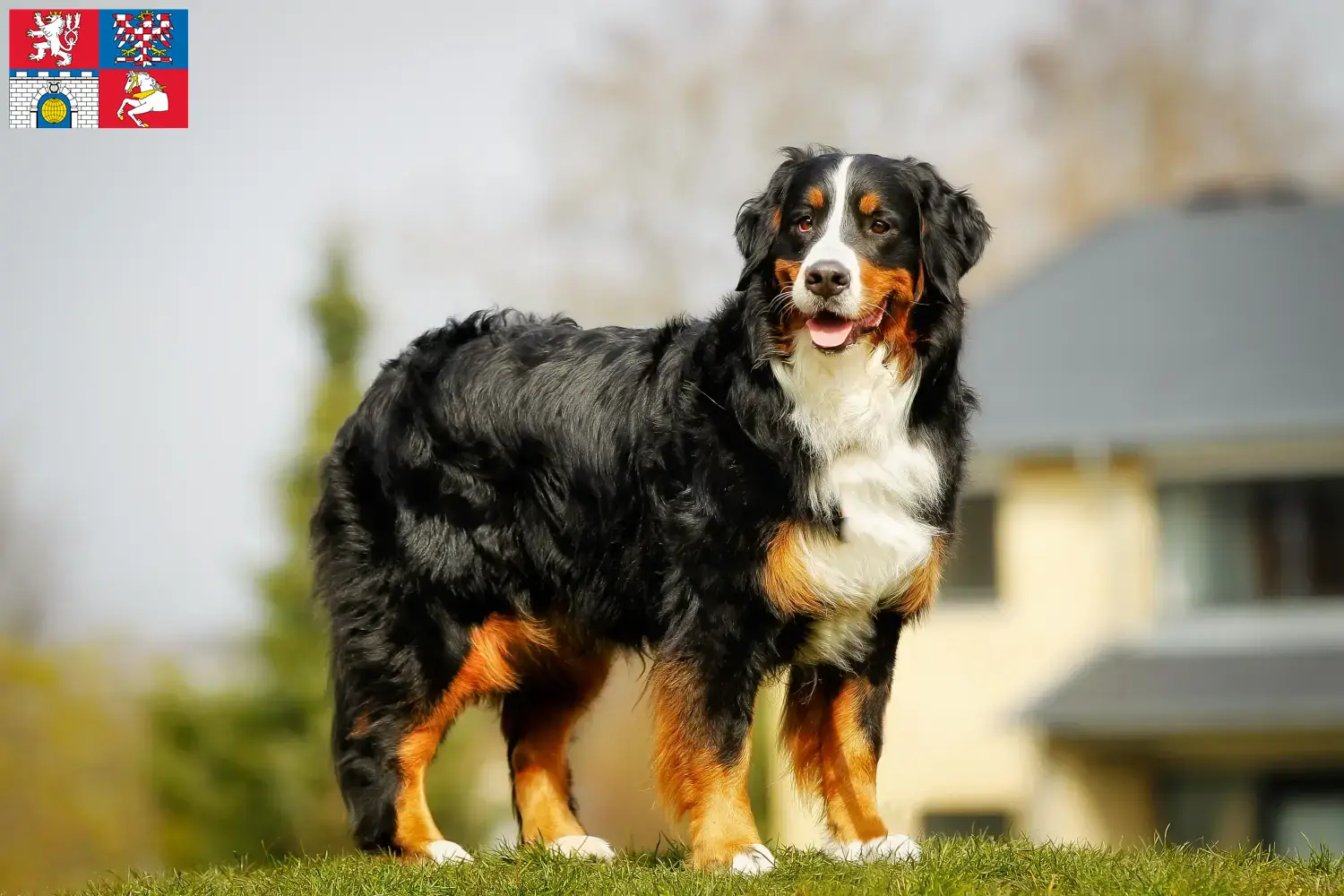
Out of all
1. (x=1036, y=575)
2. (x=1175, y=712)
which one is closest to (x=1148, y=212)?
(x=1036, y=575)

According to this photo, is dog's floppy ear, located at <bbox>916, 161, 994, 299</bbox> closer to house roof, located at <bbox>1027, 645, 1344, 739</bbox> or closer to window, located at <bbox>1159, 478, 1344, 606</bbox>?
house roof, located at <bbox>1027, 645, 1344, 739</bbox>

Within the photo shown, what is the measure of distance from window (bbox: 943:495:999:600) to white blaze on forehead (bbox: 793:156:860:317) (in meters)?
16.3

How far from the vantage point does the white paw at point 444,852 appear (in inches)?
235

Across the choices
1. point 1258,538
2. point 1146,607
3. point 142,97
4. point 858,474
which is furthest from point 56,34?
point 1258,538

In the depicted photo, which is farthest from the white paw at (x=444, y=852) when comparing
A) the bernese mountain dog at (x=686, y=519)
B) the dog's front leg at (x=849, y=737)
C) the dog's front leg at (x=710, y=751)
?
the dog's front leg at (x=849, y=737)

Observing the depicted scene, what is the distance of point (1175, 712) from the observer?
19.0m

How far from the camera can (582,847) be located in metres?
6.32

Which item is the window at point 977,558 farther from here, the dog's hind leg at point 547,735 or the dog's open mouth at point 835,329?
the dog's open mouth at point 835,329

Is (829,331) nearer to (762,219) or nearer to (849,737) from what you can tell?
(762,219)

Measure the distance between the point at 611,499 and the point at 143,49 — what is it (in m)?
6.42

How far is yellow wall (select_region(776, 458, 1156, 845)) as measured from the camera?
2042 cm

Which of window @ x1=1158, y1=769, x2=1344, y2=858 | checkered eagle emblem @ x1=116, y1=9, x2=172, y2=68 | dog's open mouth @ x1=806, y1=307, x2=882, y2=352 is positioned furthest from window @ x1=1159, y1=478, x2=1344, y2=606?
dog's open mouth @ x1=806, y1=307, x2=882, y2=352

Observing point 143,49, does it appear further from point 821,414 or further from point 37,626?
point 37,626

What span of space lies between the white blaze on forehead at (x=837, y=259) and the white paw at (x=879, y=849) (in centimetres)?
182
